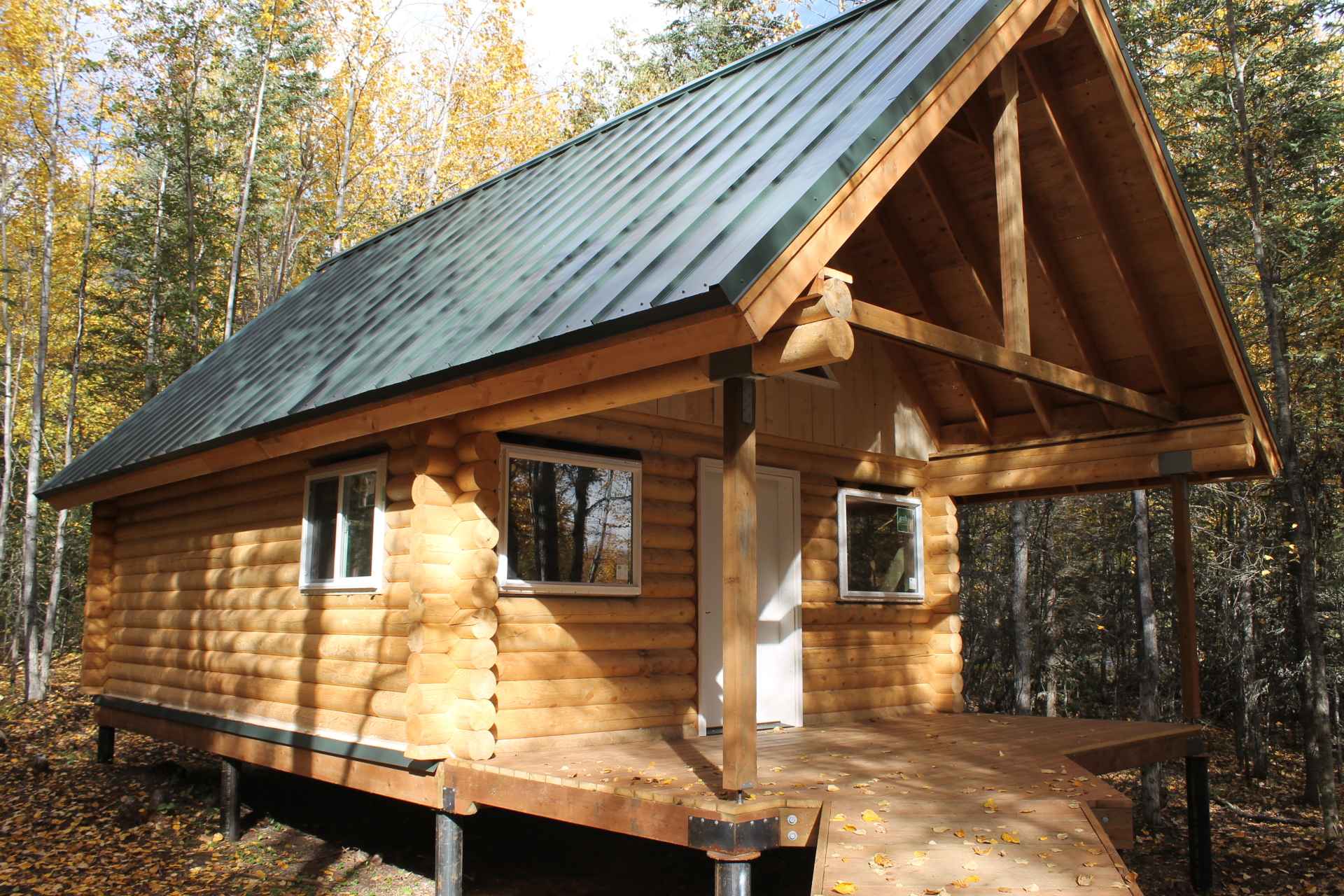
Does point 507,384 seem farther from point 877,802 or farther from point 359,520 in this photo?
point 877,802

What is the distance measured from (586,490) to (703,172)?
2.59 metres

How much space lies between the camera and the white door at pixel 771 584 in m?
8.34

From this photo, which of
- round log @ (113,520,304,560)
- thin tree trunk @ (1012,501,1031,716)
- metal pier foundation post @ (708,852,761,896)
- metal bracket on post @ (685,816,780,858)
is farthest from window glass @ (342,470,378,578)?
thin tree trunk @ (1012,501,1031,716)

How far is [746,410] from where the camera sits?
16.5 feet

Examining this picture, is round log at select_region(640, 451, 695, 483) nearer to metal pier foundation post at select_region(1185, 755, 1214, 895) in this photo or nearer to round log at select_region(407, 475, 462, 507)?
round log at select_region(407, 475, 462, 507)

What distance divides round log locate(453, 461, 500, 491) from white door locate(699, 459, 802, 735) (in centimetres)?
216

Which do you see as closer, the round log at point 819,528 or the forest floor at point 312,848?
the forest floor at point 312,848

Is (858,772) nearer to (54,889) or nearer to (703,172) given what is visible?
(703,172)

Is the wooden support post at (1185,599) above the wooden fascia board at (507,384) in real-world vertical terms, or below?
below

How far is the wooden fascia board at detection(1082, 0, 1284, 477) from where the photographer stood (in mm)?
7328

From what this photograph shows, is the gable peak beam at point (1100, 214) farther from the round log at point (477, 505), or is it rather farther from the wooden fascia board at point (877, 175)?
the round log at point (477, 505)

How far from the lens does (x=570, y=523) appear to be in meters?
7.39

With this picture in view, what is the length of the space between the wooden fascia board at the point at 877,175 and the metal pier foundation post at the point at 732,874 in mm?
2516

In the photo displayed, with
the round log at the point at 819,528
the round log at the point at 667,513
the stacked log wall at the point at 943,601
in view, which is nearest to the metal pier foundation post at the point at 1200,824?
the stacked log wall at the point at 943,601
